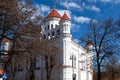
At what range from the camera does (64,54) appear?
202ft

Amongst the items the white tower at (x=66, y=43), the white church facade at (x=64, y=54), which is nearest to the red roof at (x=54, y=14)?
the white church facade at (x=64, y=54)

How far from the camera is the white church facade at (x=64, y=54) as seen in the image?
6116cm

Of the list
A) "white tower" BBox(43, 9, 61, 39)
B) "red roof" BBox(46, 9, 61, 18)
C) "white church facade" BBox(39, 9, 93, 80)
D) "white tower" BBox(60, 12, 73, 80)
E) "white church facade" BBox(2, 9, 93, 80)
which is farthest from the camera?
"red roof" BBox(46, 9, 61, 18)

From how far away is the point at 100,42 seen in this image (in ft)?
95.8

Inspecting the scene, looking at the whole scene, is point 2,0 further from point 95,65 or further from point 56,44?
point 56,44

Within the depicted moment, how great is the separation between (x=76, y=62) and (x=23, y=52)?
38.8 m

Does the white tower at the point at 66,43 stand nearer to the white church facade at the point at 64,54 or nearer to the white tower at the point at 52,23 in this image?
the white church facade at the point at 64,54

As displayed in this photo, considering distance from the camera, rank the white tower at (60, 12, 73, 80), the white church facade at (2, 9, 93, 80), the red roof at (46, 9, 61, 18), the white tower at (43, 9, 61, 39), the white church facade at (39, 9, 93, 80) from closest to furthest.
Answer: the white tower at (60, 12, 73, 80) < the white church facade at (39, 9, 93, 80) < the white church facade at (2, 9, 93, 80) < the white tower at (43, 9, 61, 39) < the red roof at (46, 9, 61, 18)

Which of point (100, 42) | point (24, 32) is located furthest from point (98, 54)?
point (24, 32)

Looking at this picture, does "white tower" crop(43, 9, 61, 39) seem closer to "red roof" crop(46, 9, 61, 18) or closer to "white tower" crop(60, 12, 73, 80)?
"red roof" crop(46, 9, 61, 18)

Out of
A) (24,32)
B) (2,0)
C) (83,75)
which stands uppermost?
(2,0)

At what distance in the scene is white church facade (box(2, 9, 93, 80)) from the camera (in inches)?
2408

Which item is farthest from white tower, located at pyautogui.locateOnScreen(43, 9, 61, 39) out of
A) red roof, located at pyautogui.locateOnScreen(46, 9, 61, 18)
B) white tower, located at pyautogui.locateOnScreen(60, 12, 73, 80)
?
white tower, located at pyautogui.locateOnScreen(60, 12, 73, 80)

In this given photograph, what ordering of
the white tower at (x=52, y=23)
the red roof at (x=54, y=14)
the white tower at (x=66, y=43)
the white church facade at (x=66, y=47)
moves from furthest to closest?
the red roof at (x=54, y=14) < the white tower at (x=52, y=23) < the white church facade at (x=66, y=47) < the white tower at (x=66, y=43)
